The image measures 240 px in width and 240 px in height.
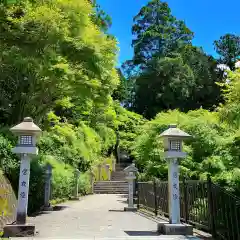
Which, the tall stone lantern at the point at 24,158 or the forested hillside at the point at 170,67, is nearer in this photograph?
the tall stone lantern at the point at 24,158

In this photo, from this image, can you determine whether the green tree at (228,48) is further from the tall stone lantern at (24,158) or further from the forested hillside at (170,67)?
A: the tall stone lantern at (24,158)

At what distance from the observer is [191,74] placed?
3359cm

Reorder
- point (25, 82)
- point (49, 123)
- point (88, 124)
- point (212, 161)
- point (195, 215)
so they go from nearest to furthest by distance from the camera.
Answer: point (195, 215)
point (212, 161)
point (25, 82)
point (49, 123)
point (88, 124)

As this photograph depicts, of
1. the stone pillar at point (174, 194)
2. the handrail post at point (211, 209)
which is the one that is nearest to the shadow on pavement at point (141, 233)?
the stone pillar at point (174, 194)

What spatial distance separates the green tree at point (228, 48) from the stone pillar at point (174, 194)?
1294 inches

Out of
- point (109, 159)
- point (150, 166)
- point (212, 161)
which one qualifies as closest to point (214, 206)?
point (212, 161)

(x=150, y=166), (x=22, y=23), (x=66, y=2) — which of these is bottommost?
(x=150, y=166)

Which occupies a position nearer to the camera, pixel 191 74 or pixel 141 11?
pixel 191 74

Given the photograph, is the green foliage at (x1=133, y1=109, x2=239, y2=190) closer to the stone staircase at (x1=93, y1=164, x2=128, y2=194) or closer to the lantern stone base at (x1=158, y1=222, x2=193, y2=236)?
the lantern stone base at (x1=158, y1=222, x2=193, y2=236)

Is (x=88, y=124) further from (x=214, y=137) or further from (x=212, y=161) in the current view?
(x=212, y=161)

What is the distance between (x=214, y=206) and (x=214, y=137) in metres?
6.98

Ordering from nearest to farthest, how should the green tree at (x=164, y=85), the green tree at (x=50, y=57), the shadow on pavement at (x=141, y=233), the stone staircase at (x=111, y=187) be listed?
the shadow on pavement at (x=141, y=233) < the green tree at (x=50, y=57) < the stone staircase at (x=111, y=187) < the green tree at (x=164, y=85)

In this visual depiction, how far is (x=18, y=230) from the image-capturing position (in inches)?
270

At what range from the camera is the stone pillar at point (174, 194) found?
744cm
